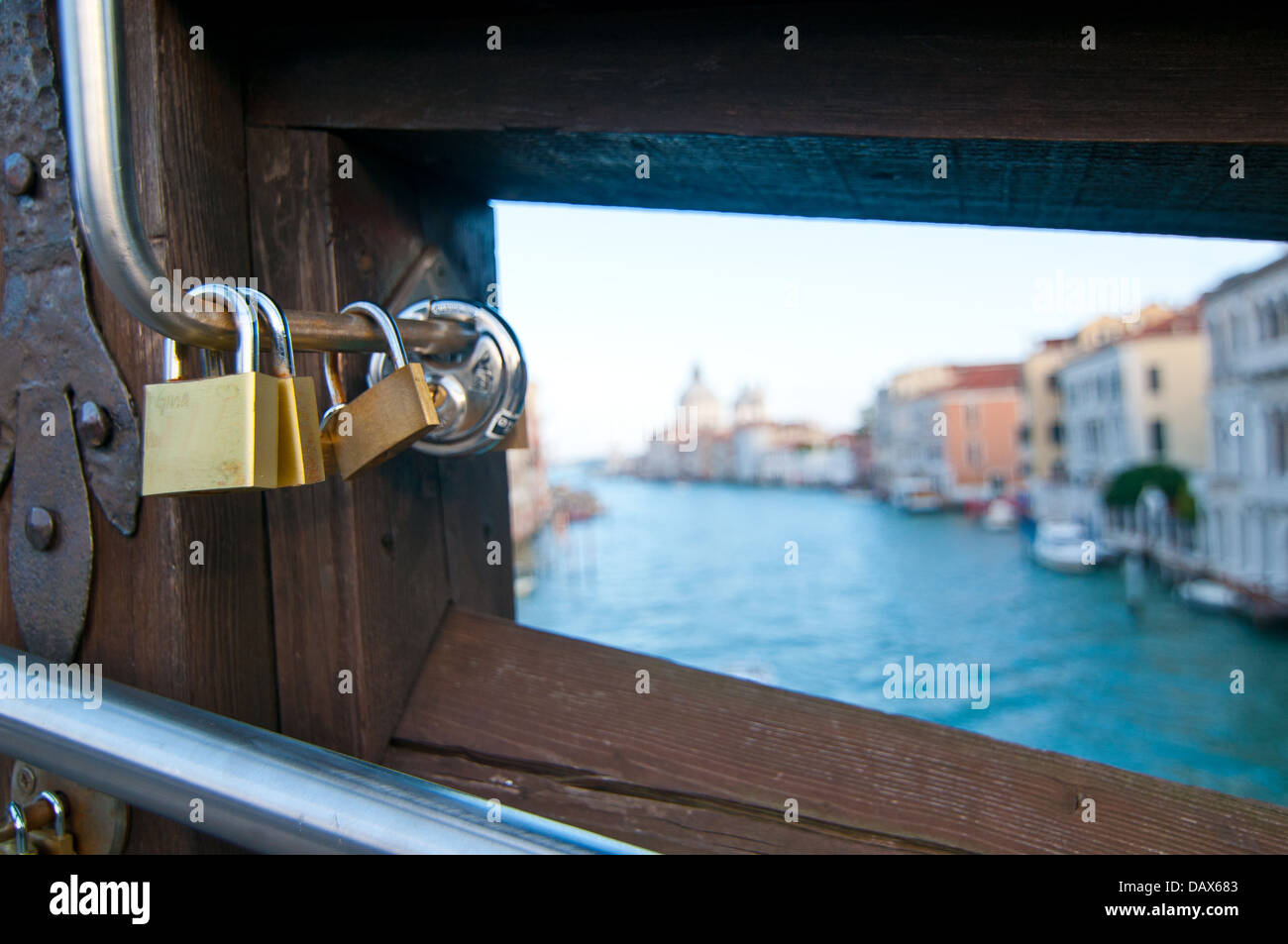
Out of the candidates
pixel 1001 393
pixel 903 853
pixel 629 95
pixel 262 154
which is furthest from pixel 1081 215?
pixel 1001 393

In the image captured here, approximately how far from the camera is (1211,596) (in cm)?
2375

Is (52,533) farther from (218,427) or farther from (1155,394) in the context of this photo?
(1155,394)

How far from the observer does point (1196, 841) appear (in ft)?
2.07

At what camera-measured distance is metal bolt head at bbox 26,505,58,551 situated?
0.65m

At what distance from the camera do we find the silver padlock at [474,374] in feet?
2.21

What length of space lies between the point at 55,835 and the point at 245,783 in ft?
0.93

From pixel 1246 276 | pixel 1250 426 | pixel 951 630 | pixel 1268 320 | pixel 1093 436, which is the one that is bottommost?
pixel 951 630

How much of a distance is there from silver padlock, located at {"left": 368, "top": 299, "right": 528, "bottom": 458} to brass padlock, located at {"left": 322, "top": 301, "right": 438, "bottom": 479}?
0.10 meters

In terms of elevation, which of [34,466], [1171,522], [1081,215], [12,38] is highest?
[12,38]

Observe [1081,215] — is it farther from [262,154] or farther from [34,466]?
[34,466]

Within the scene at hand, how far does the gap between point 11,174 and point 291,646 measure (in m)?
0.39

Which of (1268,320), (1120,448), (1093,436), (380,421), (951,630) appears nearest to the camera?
(380,421)

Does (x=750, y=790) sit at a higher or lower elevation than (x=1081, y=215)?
lower

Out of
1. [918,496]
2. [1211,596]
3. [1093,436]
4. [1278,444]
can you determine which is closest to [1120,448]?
[1093,436]
